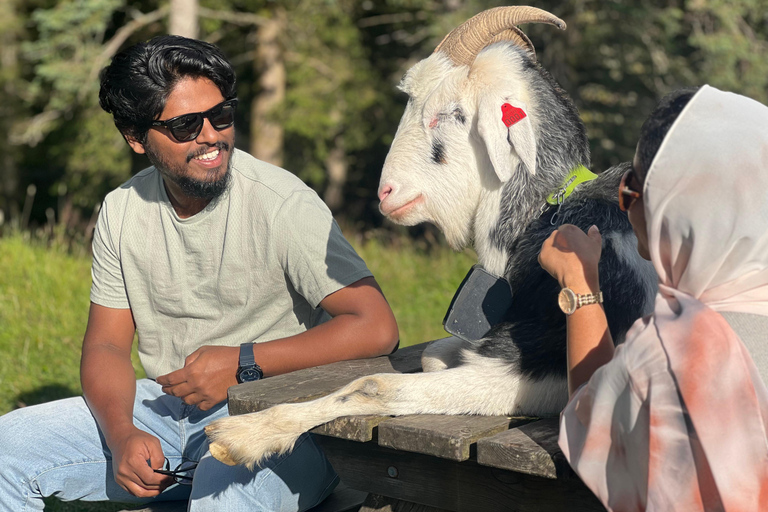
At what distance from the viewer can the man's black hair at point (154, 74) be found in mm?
2891

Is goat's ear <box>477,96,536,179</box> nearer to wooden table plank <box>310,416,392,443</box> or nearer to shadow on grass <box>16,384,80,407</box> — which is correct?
wooden table plank <box>310,416,392,443</box>

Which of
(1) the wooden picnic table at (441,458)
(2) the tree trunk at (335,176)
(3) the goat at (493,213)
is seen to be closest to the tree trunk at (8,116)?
(2) the tree trunk at (335,176)

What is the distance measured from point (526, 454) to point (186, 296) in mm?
1553

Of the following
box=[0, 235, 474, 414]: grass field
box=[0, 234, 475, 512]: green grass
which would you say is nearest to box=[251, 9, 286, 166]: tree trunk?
box=[0, 234, 475, 512]: green grass

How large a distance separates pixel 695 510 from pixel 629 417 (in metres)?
0.22

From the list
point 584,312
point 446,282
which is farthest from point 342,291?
point 446,282

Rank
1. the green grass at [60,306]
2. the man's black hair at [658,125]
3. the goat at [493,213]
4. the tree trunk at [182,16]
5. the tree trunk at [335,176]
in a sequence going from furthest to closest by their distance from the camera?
1. the tree trunk at [335,176]
2. the tree trunk at [182,16]
3. the green grass at [60,306]
4. the goat at [493,213]
5. the man's black hair at [658,125]

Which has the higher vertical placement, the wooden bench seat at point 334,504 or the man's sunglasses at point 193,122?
the man's sunglasses at point 193,122

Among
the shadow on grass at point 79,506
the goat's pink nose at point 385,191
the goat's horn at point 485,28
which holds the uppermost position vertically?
the goat's horn at point 485,28

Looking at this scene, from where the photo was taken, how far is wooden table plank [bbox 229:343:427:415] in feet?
7.77

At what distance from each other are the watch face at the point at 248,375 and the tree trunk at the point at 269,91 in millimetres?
12992

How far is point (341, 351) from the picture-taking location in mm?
2758

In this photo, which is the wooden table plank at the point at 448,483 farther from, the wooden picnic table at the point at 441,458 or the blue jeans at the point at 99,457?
the blue jeans at the point at 99,457

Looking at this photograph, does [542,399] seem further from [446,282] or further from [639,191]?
[446,282]
